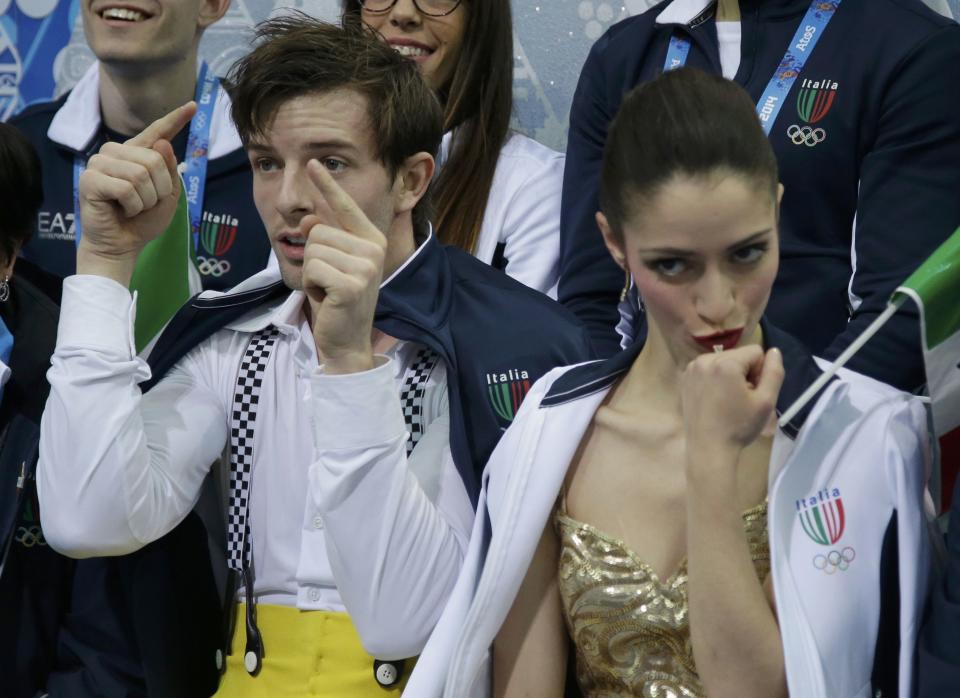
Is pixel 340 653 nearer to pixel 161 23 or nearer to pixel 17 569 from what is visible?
pixel 17 569

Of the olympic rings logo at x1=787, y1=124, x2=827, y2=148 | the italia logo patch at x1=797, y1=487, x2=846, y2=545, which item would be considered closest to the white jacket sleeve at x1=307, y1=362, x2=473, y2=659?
the italia logo patch at x1=797, y1=487, x2=846, y2=545

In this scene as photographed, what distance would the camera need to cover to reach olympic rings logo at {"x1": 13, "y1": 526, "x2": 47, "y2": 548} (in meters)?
2.60

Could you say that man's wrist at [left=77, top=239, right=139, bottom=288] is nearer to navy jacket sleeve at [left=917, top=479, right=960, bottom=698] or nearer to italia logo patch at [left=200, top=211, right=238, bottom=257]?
italia logo patch at [left=200, top=211, right=238, bottom=257]

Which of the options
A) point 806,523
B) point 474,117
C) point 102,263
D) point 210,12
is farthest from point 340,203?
point 210,12

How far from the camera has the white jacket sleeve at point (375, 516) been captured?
2.07 m

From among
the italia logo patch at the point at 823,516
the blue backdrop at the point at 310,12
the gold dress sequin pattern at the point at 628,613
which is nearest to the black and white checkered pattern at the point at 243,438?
the gold dress sequin pattern at the point at 628,613

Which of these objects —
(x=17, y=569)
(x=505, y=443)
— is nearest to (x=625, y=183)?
(x=505, y=443)

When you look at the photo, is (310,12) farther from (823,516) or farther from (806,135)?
(823,516)

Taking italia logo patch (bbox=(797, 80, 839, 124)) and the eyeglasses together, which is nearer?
italia logo patch (bbox=(797, 80, 839, 124))

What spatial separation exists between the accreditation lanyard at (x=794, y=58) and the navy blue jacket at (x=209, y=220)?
1100mm

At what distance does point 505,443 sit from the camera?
2053 millimetres

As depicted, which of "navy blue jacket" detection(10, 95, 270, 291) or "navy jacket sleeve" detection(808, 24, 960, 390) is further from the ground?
"navy jacket sleeve" detection(808, 24, 960, 390)

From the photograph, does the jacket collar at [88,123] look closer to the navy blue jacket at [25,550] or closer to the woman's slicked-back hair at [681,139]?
the navy blue jacket at [25,550]

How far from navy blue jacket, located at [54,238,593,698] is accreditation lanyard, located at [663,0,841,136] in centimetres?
55
